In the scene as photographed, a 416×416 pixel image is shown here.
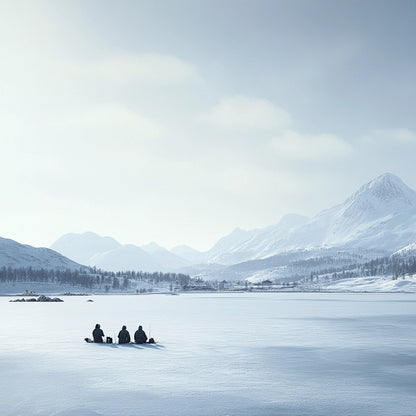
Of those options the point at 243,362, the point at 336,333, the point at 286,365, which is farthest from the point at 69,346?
the point at 336,333

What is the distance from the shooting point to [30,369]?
108 feet

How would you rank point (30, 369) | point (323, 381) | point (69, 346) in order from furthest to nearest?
1. point (69, 346)
2. point (30, 369)
3. point (323, 381)

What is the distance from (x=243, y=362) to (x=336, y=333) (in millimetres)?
22068

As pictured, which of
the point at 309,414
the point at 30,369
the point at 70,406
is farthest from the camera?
the point at 30,369

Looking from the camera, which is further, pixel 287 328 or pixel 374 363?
pixel 287 328

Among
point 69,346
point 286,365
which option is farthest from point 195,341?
point 286,365

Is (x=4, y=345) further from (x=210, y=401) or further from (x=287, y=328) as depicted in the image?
(x=287, y=328)

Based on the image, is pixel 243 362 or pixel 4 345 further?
pixel 4 345

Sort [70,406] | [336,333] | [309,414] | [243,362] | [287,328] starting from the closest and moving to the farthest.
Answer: [309,414] < [70,406] < [243,362] < [336,333] < [287,328]

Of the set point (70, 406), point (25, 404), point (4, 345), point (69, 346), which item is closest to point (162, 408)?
point (70, 406)

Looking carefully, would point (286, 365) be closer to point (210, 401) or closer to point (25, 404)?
point (210, 401)

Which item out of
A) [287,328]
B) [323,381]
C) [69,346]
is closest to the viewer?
[323,381]

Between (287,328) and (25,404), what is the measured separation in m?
41.4

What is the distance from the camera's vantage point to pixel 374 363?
3491cm
